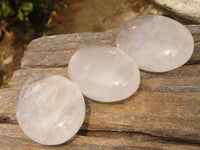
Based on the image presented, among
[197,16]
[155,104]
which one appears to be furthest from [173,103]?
[197,16]

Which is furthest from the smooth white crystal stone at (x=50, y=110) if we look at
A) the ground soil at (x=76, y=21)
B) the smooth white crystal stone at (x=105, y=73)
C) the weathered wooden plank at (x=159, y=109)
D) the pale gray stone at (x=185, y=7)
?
the ground soil at (x=76, y=21)

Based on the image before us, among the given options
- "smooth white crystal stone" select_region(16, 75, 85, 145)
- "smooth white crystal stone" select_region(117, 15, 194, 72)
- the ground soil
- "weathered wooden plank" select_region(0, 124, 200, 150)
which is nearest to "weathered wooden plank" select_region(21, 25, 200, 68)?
"smooth white crystal stone" select_region(117, 15, 194, 72)

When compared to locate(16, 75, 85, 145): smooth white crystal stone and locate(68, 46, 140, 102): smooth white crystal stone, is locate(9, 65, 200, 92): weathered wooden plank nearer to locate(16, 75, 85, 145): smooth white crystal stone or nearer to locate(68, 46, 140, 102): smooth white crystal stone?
locate(68, 46, 140, 102): smooth white crystal stone

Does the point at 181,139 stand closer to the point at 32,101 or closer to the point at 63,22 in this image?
A: the point at 32,101

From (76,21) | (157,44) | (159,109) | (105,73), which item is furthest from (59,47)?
(76,21)

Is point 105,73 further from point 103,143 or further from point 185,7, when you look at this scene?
point 185,7

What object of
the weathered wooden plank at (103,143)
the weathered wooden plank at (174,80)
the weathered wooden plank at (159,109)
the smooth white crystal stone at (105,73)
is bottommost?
the weathered wooden plank at (103,143)

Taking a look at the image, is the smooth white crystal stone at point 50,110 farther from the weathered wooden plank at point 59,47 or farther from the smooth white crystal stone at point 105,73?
the weathered wooden plank at point 59,47
